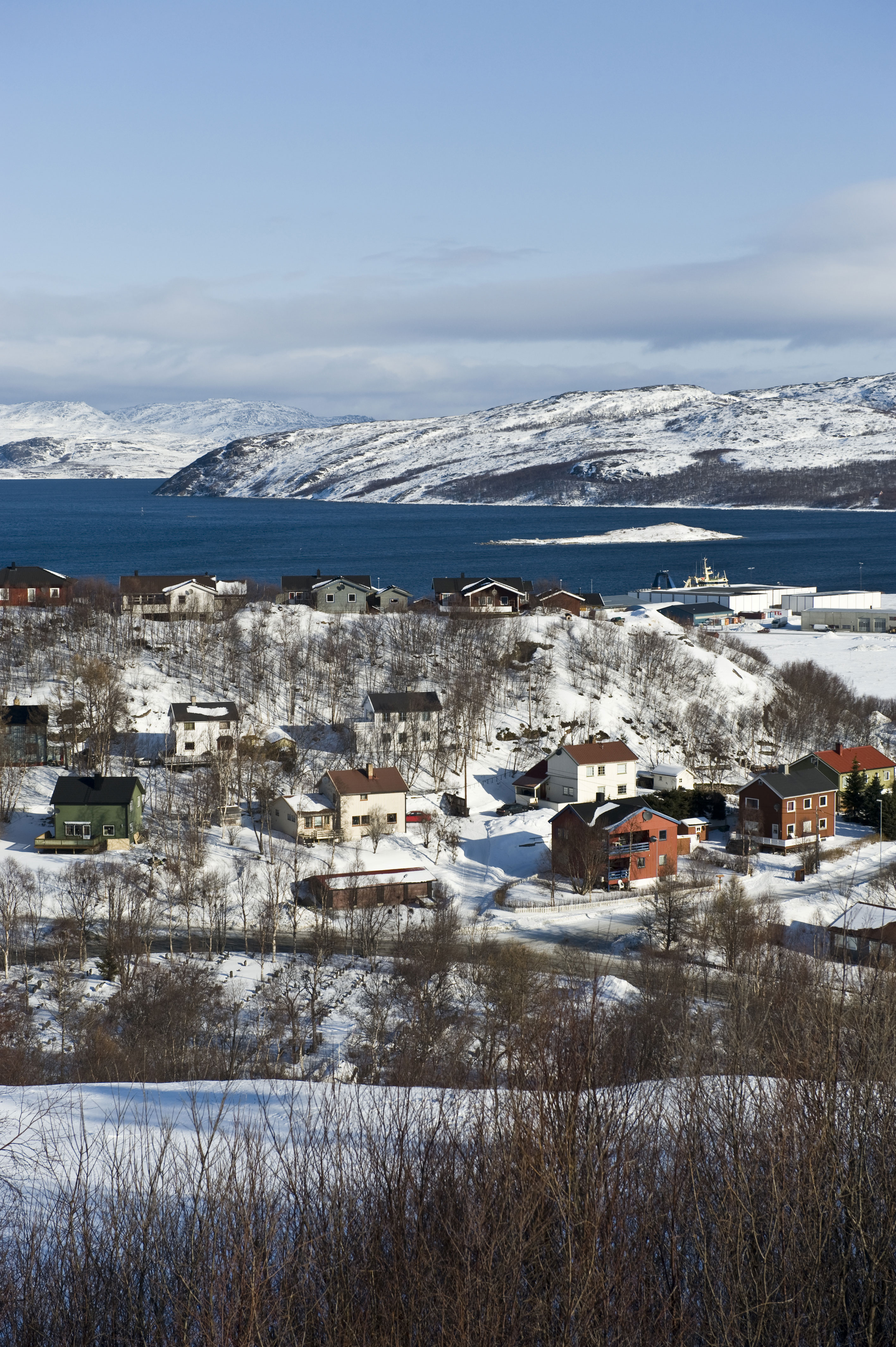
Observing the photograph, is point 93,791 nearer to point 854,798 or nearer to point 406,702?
point 406,702

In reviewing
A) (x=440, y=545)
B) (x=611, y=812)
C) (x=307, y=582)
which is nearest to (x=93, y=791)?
(x=611, y=812)

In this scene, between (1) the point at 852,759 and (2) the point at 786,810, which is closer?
(2) the point at 786,810

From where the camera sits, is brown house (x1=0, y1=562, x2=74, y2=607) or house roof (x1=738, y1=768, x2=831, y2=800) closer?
house roof (x1=738, y1=768, x2=831, y2=800)

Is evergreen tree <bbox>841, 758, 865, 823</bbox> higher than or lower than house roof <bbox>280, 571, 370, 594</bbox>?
lower

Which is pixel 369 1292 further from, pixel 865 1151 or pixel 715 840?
pixel 715 840

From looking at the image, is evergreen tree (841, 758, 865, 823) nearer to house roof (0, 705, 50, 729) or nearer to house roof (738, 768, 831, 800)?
house roof (738, 768, 831, 800)

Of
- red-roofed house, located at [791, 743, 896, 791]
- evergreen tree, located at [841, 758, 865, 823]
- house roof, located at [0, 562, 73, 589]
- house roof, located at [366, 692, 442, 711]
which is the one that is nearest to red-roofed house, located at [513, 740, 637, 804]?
house roof, located at [366, 692, 442, 711]

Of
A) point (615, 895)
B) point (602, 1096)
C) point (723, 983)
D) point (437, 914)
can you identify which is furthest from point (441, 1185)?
point (615, 895)
